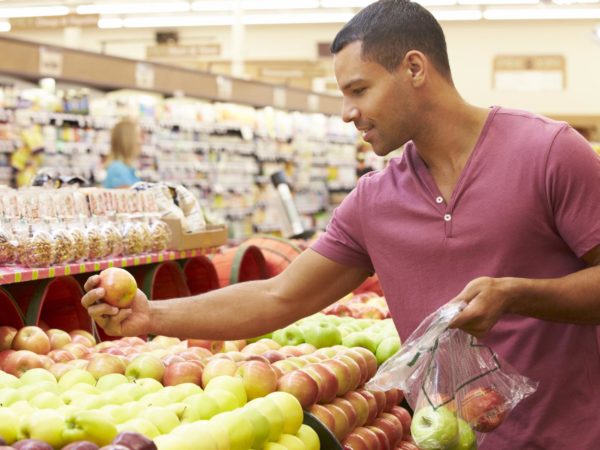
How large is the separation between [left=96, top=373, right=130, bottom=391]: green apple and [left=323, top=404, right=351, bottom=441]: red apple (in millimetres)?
546

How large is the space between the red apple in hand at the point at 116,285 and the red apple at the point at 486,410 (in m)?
0.84

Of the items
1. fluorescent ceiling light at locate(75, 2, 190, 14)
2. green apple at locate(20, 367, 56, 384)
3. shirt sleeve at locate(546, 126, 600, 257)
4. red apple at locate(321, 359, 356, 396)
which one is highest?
fluorescent ceiling light at locate(75, 2, 190, 14)

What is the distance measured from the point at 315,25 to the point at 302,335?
1819 cm

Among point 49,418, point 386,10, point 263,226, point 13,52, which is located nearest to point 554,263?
point 386,10

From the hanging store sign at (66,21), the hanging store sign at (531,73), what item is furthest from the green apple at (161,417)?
the hanging store sign at (531,73)

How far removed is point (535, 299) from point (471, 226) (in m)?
0.25

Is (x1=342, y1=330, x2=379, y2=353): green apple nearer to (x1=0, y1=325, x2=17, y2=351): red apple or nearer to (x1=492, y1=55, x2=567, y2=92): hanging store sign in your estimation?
(x1=0, y1=325, x2=17, y2=351): red apple

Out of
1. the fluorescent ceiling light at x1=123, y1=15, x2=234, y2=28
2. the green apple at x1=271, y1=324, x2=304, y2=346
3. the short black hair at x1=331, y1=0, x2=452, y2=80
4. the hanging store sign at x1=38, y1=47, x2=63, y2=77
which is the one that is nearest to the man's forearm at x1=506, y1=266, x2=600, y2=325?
the short black hair at x1=331, y1=0, x2=452, y2=80

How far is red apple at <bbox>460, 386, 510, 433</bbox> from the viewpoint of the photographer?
2.00m

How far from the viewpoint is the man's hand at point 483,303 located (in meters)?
1.81

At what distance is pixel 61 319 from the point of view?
3574 mm

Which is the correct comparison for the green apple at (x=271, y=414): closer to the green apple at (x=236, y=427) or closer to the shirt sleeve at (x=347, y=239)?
the green apple at (x=236, y=427)

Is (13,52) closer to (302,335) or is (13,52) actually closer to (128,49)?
(302,335)

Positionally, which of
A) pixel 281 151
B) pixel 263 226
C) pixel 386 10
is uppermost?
pixel 386 10
